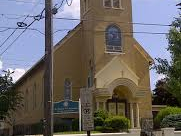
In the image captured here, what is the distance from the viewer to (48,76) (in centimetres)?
1856

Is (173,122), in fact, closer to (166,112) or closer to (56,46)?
(166,112)

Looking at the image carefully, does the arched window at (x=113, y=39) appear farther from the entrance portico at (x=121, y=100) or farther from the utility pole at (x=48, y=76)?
the utility pole at (x=48, y=76)

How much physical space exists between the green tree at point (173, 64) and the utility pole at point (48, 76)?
5088 mm

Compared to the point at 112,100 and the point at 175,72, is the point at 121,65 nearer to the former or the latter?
the point at 112,100

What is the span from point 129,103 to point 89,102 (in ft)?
101

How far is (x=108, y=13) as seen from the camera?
145 ft

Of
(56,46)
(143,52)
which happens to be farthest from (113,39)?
(56,46)

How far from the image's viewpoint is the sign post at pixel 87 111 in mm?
13273

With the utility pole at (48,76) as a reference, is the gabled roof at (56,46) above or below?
above

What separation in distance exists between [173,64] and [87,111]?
8109 millimetres

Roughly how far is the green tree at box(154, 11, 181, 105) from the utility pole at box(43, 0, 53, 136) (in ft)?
16.7

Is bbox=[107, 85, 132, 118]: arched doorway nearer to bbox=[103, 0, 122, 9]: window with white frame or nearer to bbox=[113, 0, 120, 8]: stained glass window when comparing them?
bbox=[103, 0, 122, 9]: window with white frame

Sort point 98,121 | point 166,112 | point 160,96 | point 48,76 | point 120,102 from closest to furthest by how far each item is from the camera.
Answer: point 48,76 → point 98,121 → point 166,112 → point 120,102 → point 160,96

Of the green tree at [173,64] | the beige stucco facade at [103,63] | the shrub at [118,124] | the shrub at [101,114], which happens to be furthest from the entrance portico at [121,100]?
the green tree at [173,64]
